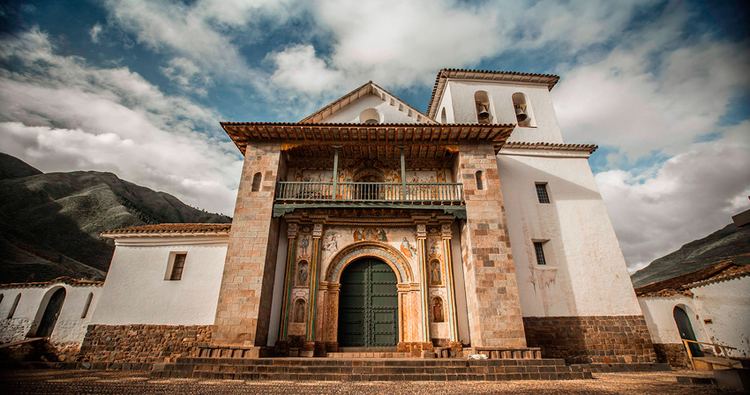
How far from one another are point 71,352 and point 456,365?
11.3m

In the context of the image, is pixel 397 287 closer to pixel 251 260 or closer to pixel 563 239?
pixel 251 260

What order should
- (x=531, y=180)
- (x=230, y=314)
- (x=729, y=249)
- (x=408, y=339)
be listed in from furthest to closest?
(x=729, y=249) → (x=531, y=180) → (x=408, y=339) → (x=230, y=314)

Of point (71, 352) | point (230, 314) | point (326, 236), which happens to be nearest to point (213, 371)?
point (230, 314)

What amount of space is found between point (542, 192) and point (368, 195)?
6281mm

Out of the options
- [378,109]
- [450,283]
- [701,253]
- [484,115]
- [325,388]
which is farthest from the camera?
[701,253]

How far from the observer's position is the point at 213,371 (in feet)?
22.1

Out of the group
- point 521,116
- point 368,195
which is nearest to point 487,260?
point 368,195

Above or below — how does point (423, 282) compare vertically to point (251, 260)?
below

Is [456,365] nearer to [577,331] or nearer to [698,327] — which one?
[577,331]

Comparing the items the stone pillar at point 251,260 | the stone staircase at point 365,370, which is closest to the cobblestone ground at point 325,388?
the stone staircase at point 365,370

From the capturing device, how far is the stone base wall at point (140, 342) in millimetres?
8977

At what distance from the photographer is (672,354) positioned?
956 centimetres

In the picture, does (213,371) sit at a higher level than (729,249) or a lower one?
lower

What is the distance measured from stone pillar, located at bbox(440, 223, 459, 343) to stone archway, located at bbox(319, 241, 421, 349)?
0.90 meters
